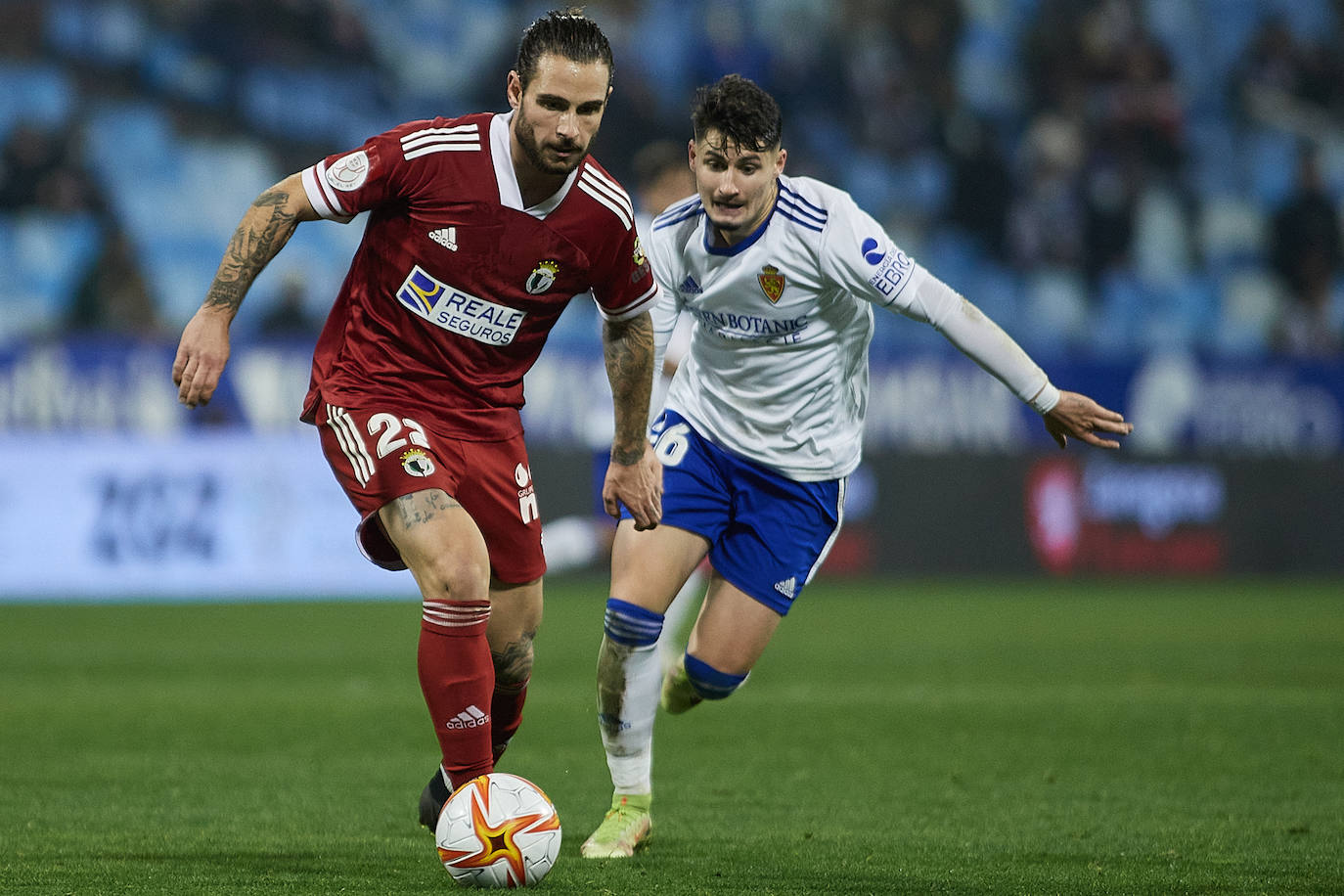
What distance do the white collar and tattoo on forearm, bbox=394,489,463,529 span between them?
81cm

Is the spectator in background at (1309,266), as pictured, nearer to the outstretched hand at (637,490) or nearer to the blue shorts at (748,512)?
the blue shorts at (748,512)

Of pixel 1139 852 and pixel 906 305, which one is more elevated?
pixel 906 305

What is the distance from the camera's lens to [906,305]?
4.88m

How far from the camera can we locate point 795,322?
17.4ft

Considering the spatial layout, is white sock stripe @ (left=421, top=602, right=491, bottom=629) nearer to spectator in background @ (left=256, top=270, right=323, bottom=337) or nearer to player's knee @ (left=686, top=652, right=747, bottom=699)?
player's knee @ (left=686, top=652, right=747, bottom=699)

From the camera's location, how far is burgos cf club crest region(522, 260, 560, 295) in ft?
14.8

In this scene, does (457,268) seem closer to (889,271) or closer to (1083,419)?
(889,271)

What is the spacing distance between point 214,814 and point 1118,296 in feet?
51.7

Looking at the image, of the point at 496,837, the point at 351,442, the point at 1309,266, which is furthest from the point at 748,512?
the point at 1309,266

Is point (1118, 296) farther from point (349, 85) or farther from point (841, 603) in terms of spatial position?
point (349, 85)

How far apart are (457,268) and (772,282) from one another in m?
1.16

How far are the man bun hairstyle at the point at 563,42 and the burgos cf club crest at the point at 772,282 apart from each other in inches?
40.9

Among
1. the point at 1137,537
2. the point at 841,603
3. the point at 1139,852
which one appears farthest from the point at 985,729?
the point at 1137,537

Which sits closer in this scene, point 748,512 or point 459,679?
point 459,679
